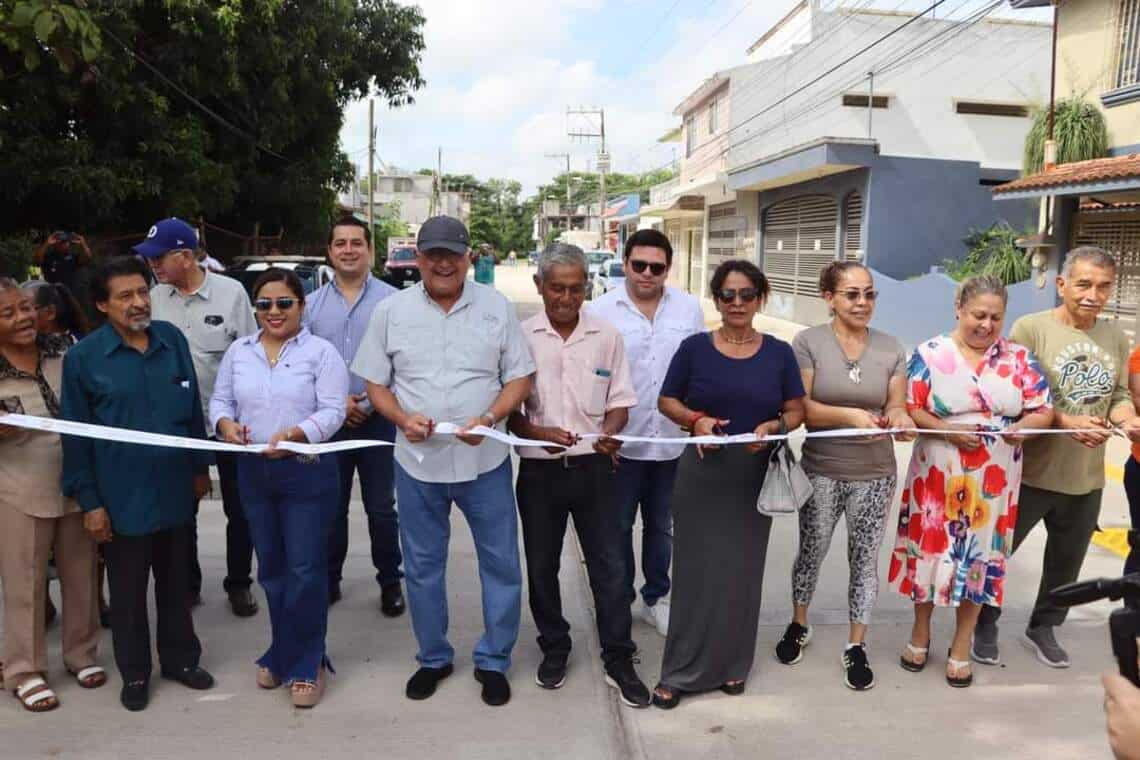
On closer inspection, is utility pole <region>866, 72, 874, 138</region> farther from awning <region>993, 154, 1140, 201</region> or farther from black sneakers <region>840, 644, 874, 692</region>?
black sneakers <region>840, 644, 874, 692</region>

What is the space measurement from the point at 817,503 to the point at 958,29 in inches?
802

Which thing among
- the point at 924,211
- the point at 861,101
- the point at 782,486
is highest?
the point at 861,101

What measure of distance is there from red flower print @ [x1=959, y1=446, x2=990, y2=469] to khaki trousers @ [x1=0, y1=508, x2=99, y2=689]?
3.53m

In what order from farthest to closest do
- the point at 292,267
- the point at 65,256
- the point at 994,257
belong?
the point at 994,257, the point at 292,267, the point at 65,256

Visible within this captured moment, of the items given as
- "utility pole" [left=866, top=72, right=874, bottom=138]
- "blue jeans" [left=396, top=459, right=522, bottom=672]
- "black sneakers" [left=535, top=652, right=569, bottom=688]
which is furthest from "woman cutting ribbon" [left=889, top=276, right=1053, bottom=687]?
"utility pole" [left=866, top=72, right=874, bottom=138]

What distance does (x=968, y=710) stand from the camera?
3.44m

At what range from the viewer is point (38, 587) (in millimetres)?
3449

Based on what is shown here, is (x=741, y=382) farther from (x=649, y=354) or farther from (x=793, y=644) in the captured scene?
(x=793, y=644)

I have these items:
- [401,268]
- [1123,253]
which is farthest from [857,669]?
[401,268]

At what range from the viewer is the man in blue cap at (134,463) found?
10.7 feet

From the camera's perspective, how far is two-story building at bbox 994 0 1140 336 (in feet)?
35.3

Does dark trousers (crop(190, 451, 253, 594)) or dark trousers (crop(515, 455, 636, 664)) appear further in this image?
dark trousers (crop(190, 451, 253, 594))

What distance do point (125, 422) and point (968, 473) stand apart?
3272 mm

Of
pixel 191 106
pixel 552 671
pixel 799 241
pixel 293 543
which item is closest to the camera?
pixel 293 543
